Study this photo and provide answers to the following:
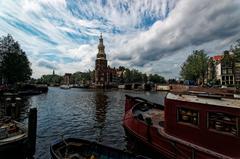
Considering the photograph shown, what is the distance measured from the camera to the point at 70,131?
20.1 m

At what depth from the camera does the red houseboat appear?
8805mm

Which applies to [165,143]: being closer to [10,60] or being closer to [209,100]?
[209,100]

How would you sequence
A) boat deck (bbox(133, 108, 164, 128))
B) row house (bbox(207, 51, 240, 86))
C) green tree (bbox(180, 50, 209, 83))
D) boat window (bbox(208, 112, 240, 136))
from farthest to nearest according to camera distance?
row house (bbox(207, 51, 240, 86)) < green tree (bbox(180, 50, 209, 83)) < boat deck (bbox(133, 108, 164, 128)) < boat window (bbox(208, 112, 240, 136))

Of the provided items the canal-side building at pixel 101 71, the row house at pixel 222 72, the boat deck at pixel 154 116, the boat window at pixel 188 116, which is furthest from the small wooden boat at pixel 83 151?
the canal-side building at pixel 101 71

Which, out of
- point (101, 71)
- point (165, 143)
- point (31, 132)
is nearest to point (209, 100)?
point (165, 143)

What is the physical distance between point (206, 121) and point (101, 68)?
163064 millimetres

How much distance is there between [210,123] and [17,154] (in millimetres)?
13270

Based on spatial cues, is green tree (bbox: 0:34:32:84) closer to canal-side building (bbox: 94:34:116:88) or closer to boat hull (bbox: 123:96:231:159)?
boat hull (bbox: 123:96:231:159)

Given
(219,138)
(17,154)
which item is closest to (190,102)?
(219,138)

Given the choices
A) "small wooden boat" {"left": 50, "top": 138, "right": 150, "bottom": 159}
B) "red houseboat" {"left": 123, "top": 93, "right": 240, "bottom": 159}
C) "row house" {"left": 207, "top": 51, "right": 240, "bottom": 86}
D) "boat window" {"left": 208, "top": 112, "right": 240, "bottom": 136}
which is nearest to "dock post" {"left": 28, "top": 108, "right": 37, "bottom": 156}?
"small wooden boat" {"left": 50, "top": 138, "right": 150, "bottom": 159}

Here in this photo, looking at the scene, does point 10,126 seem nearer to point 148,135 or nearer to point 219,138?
point 148,135

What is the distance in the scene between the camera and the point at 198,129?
10.1 meters

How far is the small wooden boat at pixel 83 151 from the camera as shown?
404 inches

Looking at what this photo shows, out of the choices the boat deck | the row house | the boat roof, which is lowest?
the boat deck
